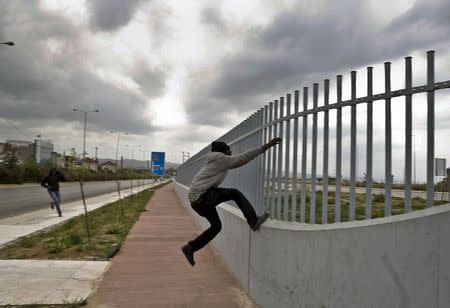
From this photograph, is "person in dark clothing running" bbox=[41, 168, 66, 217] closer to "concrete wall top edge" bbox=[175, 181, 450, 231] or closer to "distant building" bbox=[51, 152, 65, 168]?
"concrete wall top edge" bbox=[175, 181, 450, 231]

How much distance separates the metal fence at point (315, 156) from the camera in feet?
10.0

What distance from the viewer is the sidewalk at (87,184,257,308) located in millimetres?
5402

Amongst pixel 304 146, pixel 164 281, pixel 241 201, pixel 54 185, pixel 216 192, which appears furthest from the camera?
pixel 54 185

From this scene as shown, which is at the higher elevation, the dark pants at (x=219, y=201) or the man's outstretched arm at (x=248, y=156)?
the man's outstretched arm at (x=248, y=156)

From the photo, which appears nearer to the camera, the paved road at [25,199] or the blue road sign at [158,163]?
the paved road at [25,199]

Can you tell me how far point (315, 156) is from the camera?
4398 millimetres

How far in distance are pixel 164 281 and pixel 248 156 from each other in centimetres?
252

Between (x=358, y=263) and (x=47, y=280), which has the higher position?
(x=358, y=263)

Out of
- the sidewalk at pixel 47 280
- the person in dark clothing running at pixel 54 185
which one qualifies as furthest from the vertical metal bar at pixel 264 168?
the person in dark clothing running at pixel 54 185

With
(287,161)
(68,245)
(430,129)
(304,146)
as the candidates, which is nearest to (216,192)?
(287,161)

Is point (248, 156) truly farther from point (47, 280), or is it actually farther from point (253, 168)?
point (47, 280)

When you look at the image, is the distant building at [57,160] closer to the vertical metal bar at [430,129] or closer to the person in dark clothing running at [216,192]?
the person in dark clothing running at [216,192]

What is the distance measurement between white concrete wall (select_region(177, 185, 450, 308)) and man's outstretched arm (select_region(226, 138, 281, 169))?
2.56ft

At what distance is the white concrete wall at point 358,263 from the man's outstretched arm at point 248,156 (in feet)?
2.56
